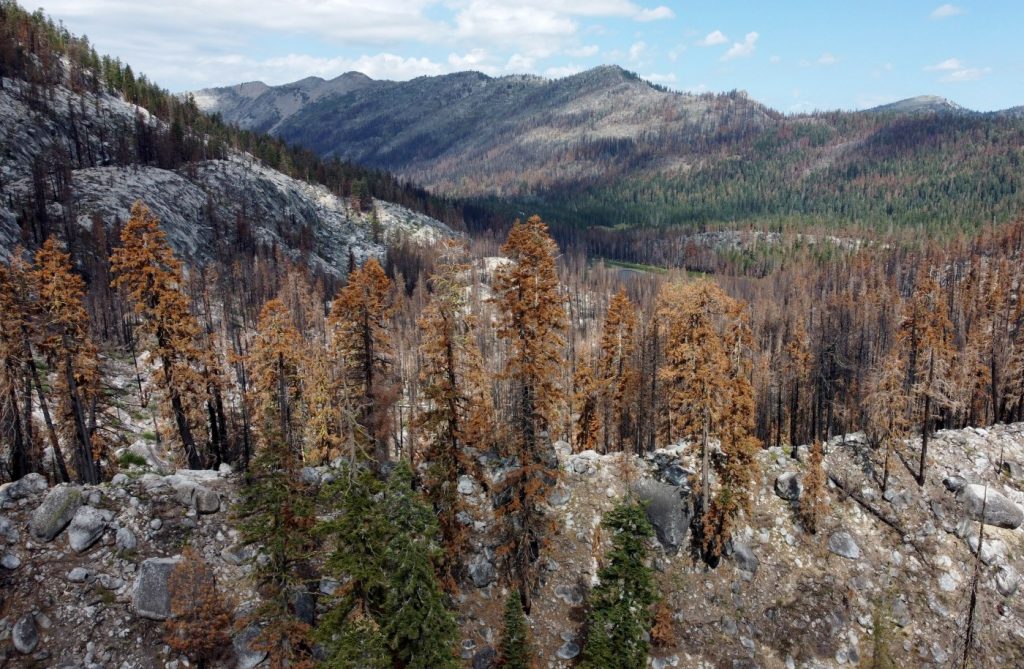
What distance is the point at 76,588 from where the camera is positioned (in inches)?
918

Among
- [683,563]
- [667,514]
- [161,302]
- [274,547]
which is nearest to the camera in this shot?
[274,547]

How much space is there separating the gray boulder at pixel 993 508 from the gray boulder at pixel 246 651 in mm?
42636

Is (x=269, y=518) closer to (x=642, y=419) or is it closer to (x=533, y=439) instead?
(x=533, y=439)

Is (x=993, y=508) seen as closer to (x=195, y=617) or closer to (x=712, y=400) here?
(x=712, y=400)

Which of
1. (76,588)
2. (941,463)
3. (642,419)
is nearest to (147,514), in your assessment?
(76,588)

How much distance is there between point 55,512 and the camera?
2491 centimetres

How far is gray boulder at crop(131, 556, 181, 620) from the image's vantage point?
23.3 meters

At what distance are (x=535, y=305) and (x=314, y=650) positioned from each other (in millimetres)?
17713

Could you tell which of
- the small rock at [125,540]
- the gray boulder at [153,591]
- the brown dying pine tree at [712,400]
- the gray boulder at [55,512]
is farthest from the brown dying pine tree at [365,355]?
the brown dying pine tree at [712,400]

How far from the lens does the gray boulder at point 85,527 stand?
24.6 meters

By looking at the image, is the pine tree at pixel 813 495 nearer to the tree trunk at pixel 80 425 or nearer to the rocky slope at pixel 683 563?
the rocky slope at pixel 683 563

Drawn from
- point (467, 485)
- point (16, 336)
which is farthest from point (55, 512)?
point (467, 485)

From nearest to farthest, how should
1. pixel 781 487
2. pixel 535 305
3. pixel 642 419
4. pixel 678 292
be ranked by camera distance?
1. pixel 535 305
2. pixel 678 292
3. pixel 781 487
4. pixel 642 419

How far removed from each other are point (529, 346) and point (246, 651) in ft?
57.3
